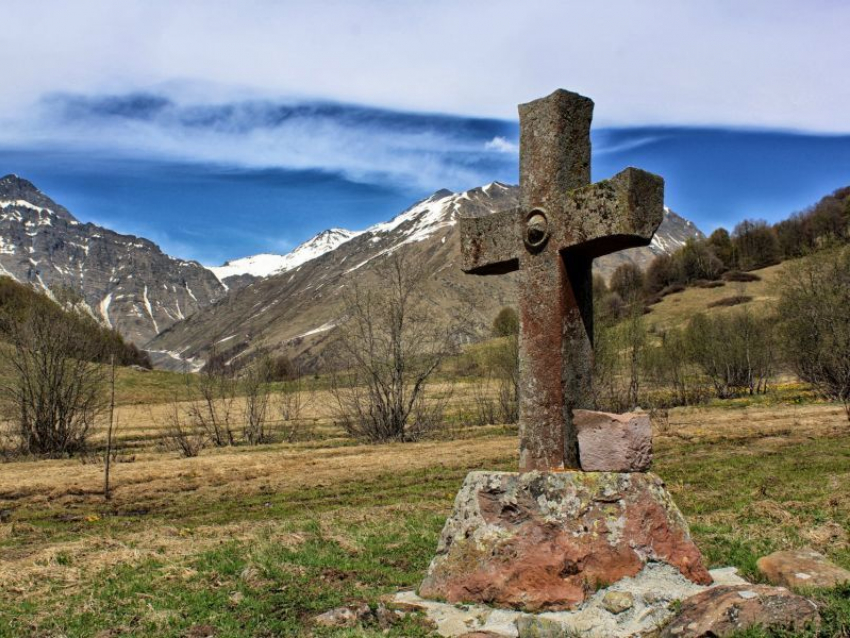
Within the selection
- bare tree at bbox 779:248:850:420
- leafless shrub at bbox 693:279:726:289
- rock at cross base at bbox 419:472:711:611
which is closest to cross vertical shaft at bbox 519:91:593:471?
rock at cross base at bbox 419:472:711:611

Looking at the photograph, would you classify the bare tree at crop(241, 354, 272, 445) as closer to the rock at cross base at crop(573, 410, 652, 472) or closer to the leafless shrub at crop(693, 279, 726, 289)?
the rock at cross base at crop(573, 410, 652, 472)

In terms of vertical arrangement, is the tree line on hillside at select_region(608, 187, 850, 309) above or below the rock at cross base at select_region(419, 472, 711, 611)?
above

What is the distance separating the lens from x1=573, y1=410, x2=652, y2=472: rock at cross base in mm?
7648

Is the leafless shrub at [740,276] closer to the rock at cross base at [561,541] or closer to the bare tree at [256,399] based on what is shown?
the bare tree at [256,399]

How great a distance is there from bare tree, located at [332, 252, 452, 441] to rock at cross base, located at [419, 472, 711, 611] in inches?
1006

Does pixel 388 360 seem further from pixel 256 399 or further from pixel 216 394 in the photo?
pixel 216 394

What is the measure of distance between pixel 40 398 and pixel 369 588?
30.5 metres

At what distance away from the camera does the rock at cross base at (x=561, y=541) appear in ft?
23.7

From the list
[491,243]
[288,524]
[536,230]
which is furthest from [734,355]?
[536,230]

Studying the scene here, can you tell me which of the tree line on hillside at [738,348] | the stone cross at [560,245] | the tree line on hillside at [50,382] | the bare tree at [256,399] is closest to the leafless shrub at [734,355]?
the tree line on hillside at [738,348]

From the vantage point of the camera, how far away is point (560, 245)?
838 centimetres

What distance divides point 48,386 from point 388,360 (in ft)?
52.2

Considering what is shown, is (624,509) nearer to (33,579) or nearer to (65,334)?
(33,579)

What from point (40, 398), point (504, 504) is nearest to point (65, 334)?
point (40, 398)
